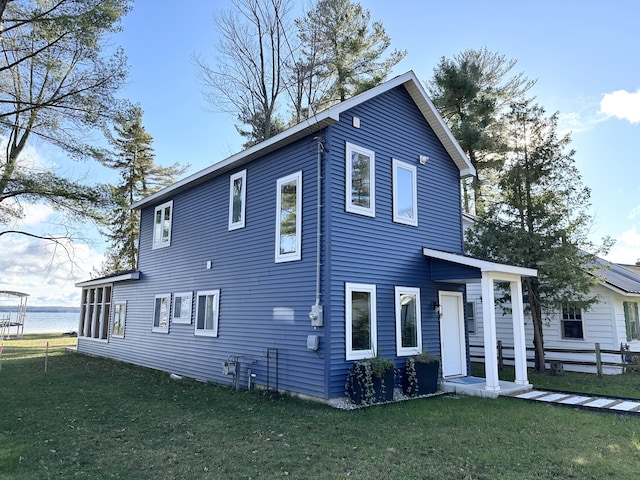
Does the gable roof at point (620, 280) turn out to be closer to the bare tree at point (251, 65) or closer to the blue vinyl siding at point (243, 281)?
the blue vinyl siding at point (243, 281)

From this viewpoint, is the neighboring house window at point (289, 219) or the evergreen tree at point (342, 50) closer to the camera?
the neighboring house window at point (289, 219)

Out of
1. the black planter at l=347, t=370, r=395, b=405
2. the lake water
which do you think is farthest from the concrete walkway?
the lake water

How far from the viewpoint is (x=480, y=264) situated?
875cm

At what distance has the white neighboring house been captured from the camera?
1299cm

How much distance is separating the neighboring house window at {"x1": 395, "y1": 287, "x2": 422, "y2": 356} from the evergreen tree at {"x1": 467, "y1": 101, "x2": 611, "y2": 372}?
15.1 ft

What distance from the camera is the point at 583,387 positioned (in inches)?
402

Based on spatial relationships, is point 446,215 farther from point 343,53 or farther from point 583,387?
point 343,53

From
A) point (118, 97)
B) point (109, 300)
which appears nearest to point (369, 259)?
point (118, 97)

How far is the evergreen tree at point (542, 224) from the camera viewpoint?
475 inches

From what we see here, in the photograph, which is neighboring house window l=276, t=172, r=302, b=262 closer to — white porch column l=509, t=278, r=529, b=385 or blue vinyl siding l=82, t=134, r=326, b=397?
blue vinyl siding l=82, t=134, r=326, b=397

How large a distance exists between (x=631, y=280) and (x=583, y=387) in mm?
7093

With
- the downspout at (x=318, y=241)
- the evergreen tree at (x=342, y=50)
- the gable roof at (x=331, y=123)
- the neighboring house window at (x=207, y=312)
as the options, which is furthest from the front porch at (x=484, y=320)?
the evergreen tree at (x=342, y=50)

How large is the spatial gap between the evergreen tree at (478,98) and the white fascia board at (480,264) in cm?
922

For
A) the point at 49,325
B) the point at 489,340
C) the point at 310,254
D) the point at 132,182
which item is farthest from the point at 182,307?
the point at 49,325
